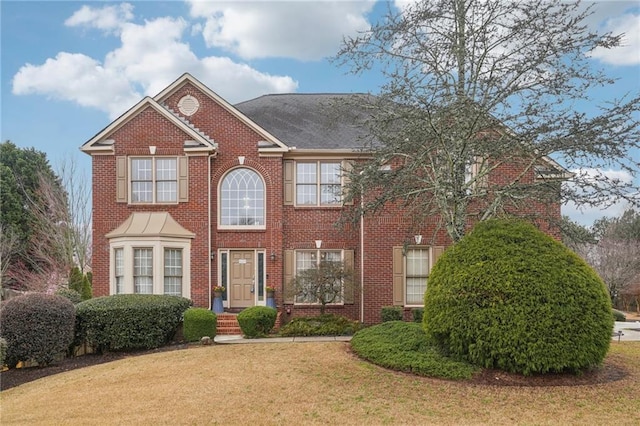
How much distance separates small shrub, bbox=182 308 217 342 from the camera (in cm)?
1200

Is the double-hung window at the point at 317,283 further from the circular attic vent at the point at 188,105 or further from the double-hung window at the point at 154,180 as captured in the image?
the circular attic vent at the point at 188,105

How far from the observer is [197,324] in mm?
12000

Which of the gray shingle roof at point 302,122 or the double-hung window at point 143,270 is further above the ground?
the gray shingle roof at point 302,122

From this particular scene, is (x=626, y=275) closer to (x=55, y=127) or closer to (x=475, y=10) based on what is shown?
(x=475, y=10)

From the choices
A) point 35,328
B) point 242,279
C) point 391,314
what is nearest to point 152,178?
point 242,279

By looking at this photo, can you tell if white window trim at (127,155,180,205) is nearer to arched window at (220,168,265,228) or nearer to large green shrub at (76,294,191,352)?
arched window at (220,168,265,228)

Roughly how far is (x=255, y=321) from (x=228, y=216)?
4.19m

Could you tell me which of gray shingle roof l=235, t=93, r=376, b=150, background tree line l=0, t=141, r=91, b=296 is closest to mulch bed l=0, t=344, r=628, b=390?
gray shingle roof l=235, t=93, r=376, b=150

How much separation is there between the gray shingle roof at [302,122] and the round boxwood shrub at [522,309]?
24.5 ft

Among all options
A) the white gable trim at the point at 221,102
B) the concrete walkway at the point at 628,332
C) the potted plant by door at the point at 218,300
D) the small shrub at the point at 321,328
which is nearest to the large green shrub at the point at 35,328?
the potted plant by door at the point at 218,300

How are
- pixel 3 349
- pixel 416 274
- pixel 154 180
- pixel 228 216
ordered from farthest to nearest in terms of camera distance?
pixel 228 216 < pixel 416 274 < pixel 154 180 < pixel 3 349

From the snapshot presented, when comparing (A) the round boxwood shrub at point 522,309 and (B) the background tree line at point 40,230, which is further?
(B) the background tree line at point 40,230

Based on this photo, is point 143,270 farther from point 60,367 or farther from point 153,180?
point 60,367

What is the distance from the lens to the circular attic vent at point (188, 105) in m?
15.5
